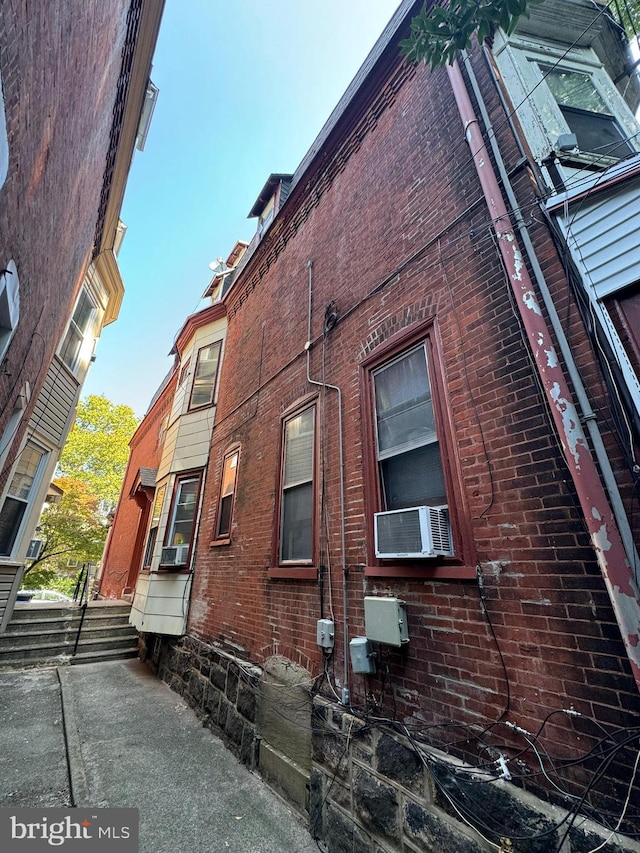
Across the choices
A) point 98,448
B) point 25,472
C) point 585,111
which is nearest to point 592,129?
point 585,111

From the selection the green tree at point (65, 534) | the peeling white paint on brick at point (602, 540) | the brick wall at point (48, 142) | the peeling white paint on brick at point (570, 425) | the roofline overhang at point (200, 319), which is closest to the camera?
the peeling white paint on brick at point (602, 540)

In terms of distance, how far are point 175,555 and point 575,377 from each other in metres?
6.81

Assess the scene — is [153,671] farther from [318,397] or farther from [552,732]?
[552,732]

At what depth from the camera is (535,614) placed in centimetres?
216

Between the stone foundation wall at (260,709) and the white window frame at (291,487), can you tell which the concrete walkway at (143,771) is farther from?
the white window frame at (291,487)

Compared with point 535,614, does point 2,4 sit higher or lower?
higher

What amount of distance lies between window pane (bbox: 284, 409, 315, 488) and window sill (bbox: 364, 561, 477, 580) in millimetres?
1629

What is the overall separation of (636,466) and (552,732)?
146 centimetres

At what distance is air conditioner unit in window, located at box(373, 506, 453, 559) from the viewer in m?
2.65

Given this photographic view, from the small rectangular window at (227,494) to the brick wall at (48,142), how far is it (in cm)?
315

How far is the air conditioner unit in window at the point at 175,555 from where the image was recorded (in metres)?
6.87

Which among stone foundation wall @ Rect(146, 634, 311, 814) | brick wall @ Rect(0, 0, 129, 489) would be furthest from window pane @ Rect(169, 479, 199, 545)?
brick wall @ Rect(0, 0, 129, 489)

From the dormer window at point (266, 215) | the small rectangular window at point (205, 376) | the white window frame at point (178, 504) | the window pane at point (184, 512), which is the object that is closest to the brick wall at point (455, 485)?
the white window frame at point (178, 504)

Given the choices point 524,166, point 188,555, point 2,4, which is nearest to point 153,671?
point 188,555
